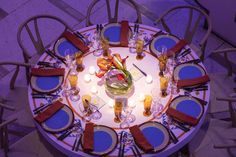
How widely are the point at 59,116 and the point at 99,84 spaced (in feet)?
1.66

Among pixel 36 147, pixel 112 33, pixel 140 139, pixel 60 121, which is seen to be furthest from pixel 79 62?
pixel 140 139

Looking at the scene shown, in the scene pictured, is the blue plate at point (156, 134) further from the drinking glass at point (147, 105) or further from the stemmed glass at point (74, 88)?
the stemmed glass at point (74, 88)

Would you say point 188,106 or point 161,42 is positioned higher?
point 161,42

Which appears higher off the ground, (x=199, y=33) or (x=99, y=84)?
(x=199, y=33)

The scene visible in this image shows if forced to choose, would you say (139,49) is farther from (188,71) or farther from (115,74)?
(188,71)

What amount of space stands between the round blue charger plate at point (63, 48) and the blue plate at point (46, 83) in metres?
0.31

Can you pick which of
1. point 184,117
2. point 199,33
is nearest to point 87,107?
point 184,117

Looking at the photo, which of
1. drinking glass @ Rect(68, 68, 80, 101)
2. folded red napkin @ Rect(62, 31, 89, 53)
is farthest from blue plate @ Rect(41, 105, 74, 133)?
folded red napkin @ Rect(62, 31, 89, 53)

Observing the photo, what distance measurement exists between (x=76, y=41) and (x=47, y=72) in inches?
18.9

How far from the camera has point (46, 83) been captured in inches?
160

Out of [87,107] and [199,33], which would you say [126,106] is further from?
[199,33]

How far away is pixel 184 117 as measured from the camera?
3744 millimetres

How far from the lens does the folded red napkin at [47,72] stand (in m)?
4.11

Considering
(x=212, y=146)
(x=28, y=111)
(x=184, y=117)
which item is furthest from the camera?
(x=28, y=111)
